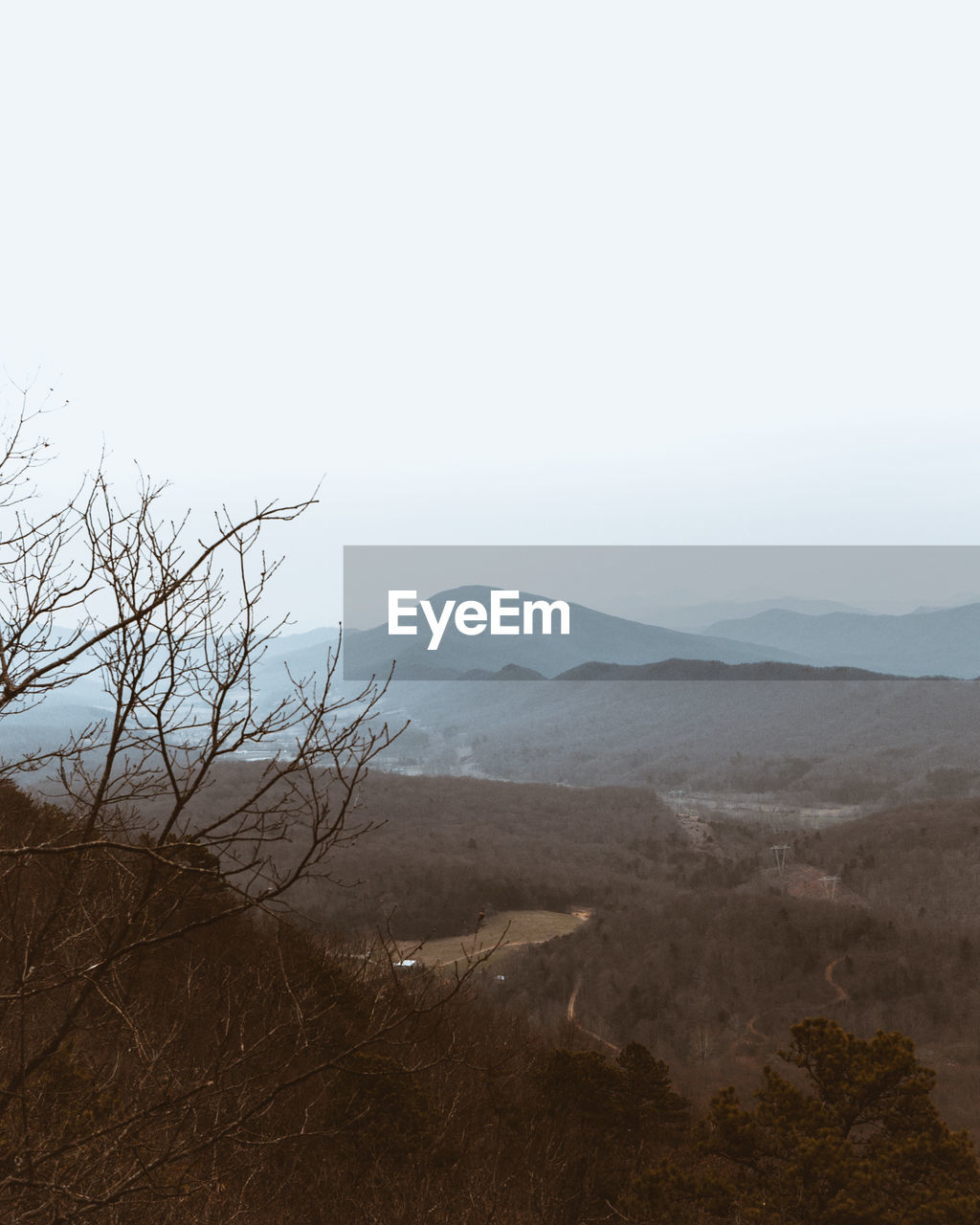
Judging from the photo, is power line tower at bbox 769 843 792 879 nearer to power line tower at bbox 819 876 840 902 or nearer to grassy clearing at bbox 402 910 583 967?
power line tower at bbox 819 876 840 902

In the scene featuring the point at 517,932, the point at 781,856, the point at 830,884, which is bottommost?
the point at 781,856

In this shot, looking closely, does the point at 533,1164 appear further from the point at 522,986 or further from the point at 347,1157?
the point at 522,986

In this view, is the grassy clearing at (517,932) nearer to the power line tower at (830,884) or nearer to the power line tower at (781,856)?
the power line tower at (830,884)

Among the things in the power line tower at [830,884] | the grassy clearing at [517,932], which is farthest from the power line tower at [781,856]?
the grassy clearing at [517,932]

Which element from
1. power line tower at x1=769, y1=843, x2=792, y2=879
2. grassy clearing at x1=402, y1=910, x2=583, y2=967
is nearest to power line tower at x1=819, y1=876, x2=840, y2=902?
power line tower at x1=769, y1=843, x2=792, y2=879

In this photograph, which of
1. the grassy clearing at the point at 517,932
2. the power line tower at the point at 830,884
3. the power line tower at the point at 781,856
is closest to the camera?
the grassy clearing at the point at 517,932

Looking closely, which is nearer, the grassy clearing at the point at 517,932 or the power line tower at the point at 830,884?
the grassy clearing at the point at 517,932

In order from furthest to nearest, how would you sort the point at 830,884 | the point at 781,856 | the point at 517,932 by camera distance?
the point at 781,856
the point at 830,884
the point at 517,932

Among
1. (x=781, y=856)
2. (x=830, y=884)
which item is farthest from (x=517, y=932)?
(x=781, y=856)

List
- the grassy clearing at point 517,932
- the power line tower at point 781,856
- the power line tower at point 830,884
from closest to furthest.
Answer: the grassy clearing at point 517,932 → the power line tower at point 830,884 → the power line tower at point 781,856

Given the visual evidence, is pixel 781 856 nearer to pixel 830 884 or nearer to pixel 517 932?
pixel 830 884
